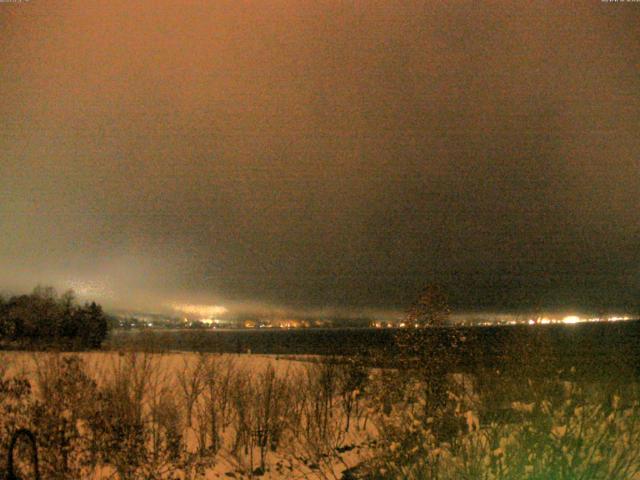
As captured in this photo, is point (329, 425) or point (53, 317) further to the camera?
point (53, 317)

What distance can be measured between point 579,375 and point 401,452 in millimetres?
2190

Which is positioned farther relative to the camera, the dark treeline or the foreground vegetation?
the dark treeline

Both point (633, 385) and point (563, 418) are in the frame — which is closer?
point (563, 418)

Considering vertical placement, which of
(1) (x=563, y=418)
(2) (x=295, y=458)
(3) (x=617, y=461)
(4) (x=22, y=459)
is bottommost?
(2) (x=295, y=458)

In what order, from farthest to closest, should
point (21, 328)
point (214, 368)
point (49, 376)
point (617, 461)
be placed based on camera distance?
1. point (21, 328)
2. point (214, 368)
3. point (49, 376)
4. point (617, 461)

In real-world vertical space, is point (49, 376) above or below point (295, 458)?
above

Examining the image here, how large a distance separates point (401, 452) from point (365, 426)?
8.98 metres

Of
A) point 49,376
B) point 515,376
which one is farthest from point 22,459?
point 515,376

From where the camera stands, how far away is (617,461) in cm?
558

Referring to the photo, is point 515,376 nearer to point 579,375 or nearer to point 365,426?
point 579,375

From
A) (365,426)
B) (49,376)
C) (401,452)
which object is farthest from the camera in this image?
(365,426)

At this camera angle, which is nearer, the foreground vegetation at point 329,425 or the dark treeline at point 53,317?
the foreground vegetation at point 329,425

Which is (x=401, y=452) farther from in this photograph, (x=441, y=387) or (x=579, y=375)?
(x=441, y=387)

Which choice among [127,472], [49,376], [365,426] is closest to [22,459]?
[127,472]
